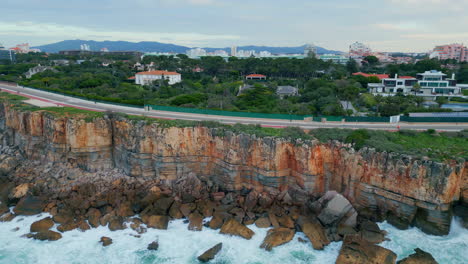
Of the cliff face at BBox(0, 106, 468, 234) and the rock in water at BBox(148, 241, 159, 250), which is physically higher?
the cliff face at BBox(0, 106, 468, 234)

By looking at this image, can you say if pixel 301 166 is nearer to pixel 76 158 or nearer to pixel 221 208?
pixel 221 208

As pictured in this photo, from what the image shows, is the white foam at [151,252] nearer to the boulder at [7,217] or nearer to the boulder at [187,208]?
the boulder at [7,217]

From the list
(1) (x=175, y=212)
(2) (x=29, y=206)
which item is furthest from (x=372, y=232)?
(2) (x=29, y=206)

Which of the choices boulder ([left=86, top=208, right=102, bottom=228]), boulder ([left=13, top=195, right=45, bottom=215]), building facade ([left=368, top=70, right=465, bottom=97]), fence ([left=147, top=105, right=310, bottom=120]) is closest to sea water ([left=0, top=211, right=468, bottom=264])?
boulder ([left=86, top=208, right=102, bottom=228])

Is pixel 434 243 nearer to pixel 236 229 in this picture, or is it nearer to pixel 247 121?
pixel 236 229

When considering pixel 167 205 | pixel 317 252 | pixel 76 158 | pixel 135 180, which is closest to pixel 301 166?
pixel 317 252

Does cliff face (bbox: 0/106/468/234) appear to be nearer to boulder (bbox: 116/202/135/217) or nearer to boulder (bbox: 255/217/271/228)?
boulder (bbox: 255/217/271/228)
